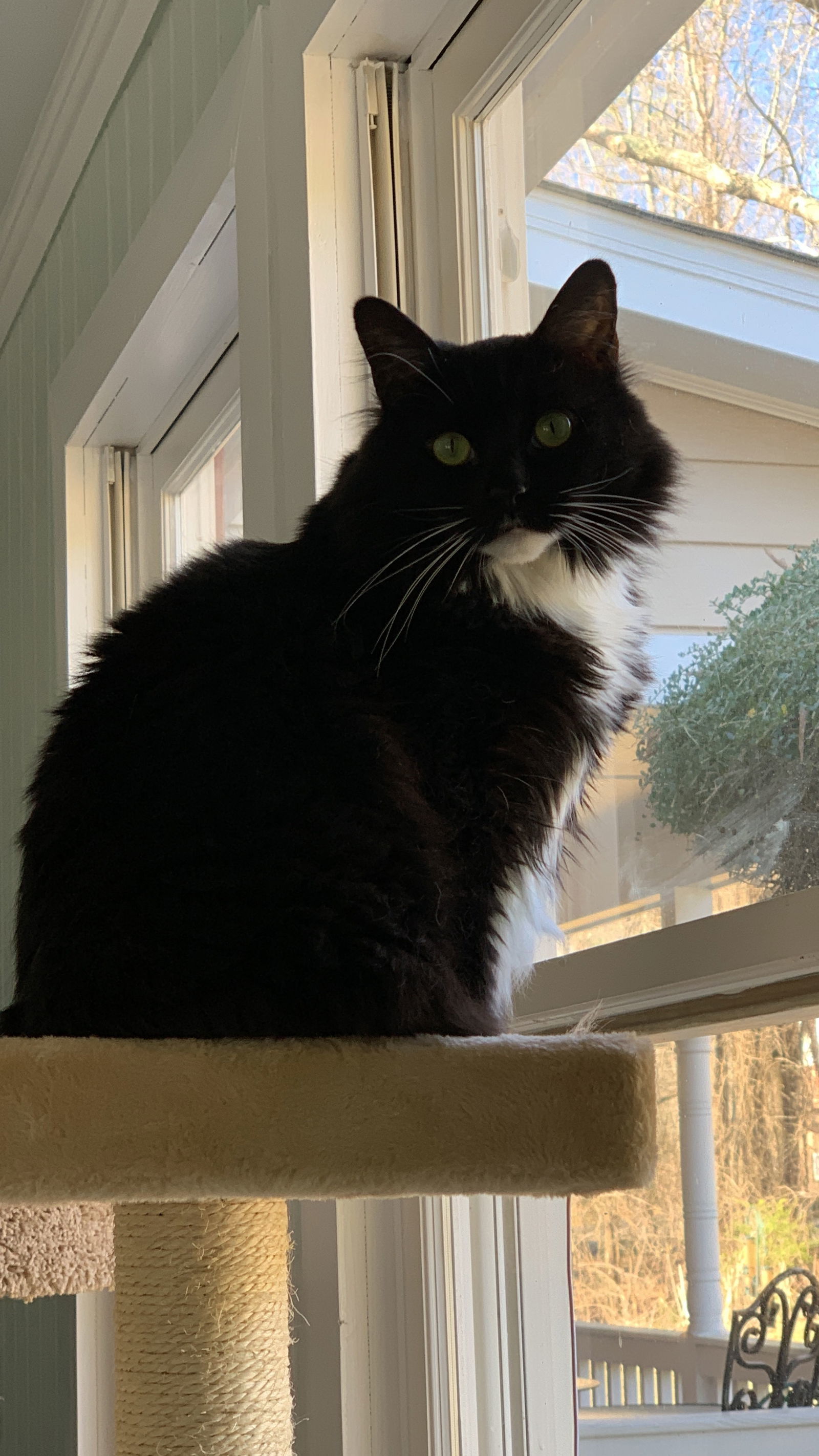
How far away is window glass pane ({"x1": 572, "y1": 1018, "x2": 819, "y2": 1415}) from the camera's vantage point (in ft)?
3.28

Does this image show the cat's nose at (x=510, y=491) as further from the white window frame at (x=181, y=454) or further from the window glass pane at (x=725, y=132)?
the white window frame at (x=181, y=454)

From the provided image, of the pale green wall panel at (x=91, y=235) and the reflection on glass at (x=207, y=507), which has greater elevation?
the pale green wall panel at (x=91, y=235)

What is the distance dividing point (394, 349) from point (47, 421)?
1.93 metres

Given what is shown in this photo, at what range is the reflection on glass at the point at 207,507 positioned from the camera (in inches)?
89.7

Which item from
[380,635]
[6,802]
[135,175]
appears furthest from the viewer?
[6,802]

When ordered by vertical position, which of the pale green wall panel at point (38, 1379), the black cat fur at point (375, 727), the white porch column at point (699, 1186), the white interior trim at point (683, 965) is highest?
the black cat fur at point (375, 727)

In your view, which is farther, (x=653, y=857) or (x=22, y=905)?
(x=653, y=857)

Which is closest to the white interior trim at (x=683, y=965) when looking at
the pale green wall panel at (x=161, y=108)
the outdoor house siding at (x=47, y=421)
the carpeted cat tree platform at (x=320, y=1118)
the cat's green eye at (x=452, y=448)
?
the carpeted cat tree platform at (x=320, y=1118)

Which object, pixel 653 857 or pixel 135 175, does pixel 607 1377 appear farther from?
pixel 135 175

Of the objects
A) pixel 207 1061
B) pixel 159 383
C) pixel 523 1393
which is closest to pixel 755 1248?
pixel 523 1393

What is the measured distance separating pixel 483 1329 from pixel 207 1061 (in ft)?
2.11

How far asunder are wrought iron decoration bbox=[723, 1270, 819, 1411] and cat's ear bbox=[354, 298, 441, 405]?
71 cm

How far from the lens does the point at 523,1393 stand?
1.28 meters

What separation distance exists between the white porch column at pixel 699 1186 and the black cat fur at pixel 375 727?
0.24 meters
